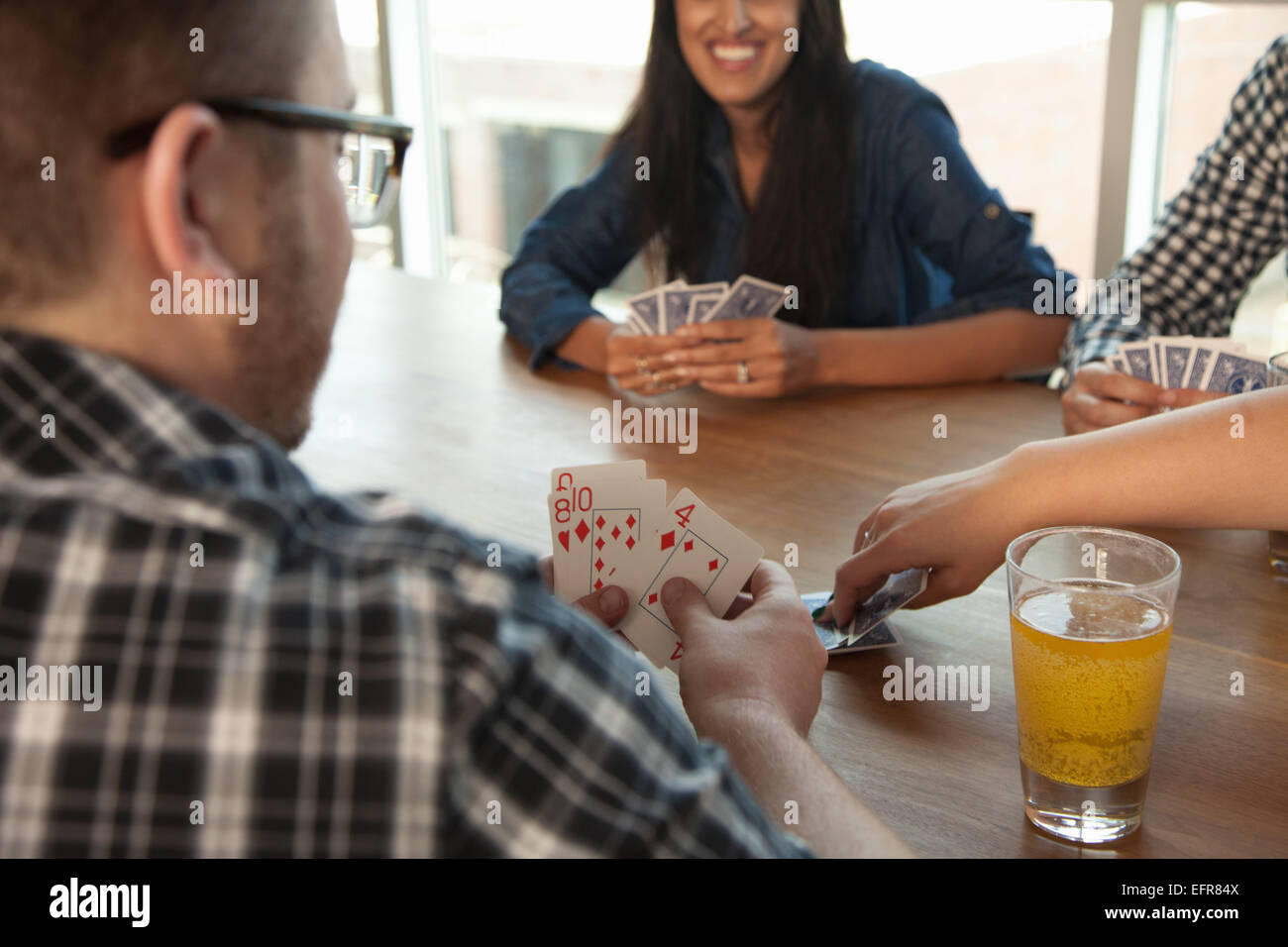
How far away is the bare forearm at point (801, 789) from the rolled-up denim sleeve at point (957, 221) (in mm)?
1436

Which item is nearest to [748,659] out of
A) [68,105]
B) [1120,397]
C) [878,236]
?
[68,105]

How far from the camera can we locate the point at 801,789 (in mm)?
875

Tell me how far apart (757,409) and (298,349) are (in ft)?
3.99

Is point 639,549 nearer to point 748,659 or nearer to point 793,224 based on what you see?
point 748,659

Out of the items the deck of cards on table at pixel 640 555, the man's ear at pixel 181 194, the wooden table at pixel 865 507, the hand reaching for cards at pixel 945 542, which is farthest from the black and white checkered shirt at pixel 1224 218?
the man's ear at pixel 181 194

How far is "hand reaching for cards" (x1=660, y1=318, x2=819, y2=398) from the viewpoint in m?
1.97

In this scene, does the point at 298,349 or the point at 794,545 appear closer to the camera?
the point at 298,349

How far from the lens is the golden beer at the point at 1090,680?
2.89ft

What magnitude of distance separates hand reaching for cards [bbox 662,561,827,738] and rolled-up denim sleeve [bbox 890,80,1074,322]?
127 cm

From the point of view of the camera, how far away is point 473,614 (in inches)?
24.1

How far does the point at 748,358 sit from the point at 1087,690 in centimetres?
116

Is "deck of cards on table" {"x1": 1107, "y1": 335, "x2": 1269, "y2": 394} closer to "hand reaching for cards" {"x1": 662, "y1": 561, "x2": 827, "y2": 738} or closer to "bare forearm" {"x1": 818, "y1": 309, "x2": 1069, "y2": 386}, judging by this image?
"bare forearm" {"x1": 818, "y1": 309, "x2": 1069, "y2": 386}

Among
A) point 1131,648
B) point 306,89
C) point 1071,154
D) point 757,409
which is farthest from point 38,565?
point 1071,154
